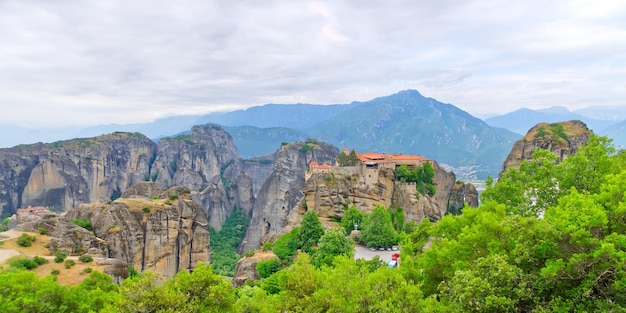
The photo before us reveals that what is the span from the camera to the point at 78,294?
65.6ft

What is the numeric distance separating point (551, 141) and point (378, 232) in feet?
119

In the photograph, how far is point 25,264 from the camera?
97.1ft

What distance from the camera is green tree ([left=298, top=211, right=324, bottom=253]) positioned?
43.7 meters

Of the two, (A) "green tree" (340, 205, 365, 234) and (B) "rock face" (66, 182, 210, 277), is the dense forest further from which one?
(A) "green tree" (340, 205, 365, 234)

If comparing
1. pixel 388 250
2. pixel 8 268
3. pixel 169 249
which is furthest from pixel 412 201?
pixel 8 268

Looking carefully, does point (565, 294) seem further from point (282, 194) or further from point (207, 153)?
point (207, 153)

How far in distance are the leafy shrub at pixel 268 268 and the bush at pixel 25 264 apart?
714 inches

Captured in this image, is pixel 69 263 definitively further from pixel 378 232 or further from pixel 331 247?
pixel 378 232

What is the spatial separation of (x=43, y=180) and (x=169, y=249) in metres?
72.5

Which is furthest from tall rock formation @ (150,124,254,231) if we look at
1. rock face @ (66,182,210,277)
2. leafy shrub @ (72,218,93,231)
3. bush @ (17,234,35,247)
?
bush @ (17,234,35,247)

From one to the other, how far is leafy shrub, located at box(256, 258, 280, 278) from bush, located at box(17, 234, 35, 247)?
64.6ft

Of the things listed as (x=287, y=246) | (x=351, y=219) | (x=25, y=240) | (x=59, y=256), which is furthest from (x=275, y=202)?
(x=59, y=256)

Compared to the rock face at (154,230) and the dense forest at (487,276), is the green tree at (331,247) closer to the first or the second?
the dense forest at (487,276)

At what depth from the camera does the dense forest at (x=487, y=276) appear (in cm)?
1311
